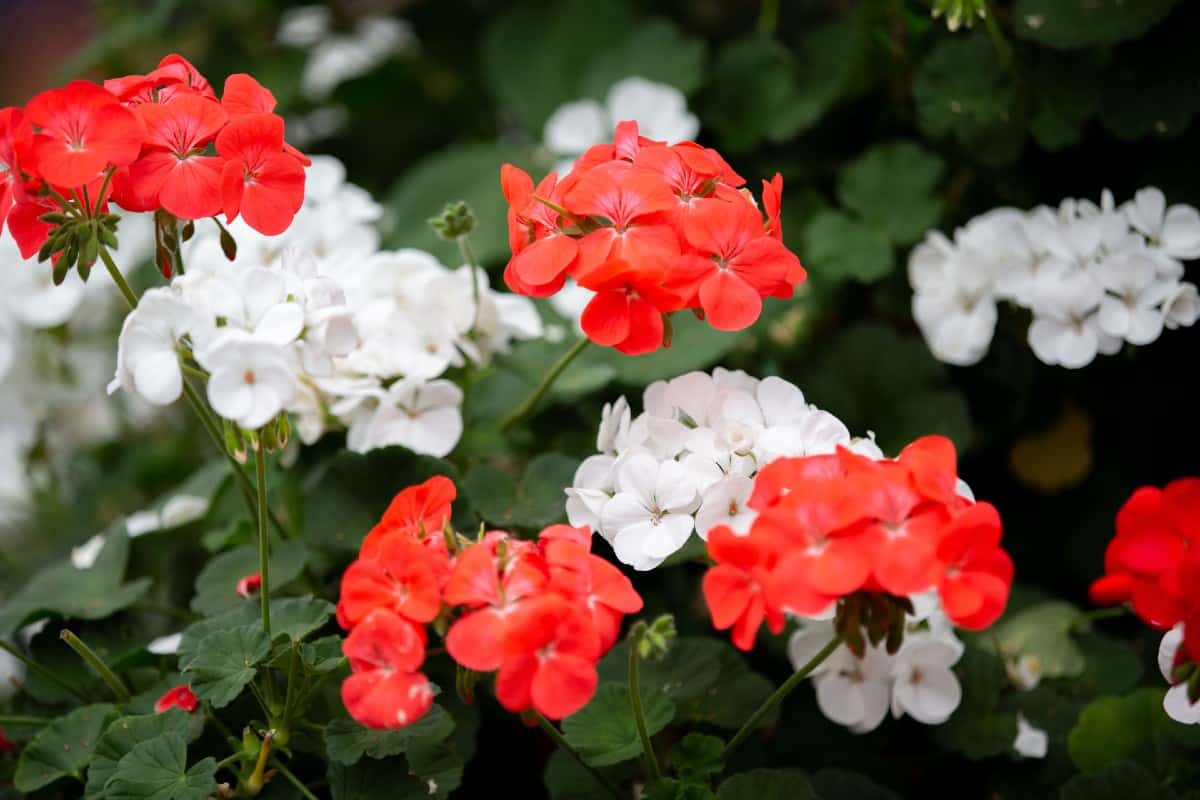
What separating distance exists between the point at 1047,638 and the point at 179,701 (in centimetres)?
82

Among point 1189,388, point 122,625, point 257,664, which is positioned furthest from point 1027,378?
point 122,625

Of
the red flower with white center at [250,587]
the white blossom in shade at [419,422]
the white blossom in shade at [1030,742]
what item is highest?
the white blossom in shade at [419,422]

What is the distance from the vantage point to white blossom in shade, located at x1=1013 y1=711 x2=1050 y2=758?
923 mm

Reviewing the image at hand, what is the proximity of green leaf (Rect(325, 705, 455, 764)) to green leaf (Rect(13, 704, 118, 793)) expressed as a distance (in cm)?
22

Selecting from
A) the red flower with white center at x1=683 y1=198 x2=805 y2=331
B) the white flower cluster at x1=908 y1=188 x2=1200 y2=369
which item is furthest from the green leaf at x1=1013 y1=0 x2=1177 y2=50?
the red flower with white center at x1=683 y1=198 x2=805 y2=331

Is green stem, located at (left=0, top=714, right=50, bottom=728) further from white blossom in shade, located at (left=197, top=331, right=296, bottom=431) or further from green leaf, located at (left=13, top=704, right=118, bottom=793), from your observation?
white blossom in shade, located at (left=197, top=331, right=296, bottom=431)

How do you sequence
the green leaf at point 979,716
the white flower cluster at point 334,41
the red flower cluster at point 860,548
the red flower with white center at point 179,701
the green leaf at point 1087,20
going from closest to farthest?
the red flower cluster at point 860,548
the red flower with white center at point 179,701
the green leaf at point 979,716
the green leaf at point 1087,20
the white flower cluster at point 334,41

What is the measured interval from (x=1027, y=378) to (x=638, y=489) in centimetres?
63

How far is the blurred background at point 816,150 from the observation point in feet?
3.70

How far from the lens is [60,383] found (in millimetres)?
1504

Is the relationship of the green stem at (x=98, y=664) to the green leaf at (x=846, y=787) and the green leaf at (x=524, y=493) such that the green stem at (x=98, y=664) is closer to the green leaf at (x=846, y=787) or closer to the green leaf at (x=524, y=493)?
the green leaf at (x=524, y=493)

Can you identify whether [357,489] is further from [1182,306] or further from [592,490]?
[1182,306]

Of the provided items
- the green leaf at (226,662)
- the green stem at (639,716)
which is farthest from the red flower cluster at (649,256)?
the green leaf at (226,662)

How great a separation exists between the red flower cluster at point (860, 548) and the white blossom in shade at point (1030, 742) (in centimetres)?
37
